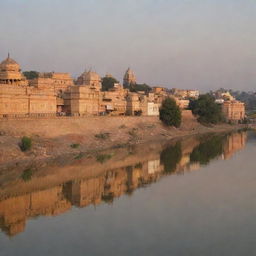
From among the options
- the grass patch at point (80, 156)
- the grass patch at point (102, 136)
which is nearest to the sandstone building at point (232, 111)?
the grass patch at point (102, 136)

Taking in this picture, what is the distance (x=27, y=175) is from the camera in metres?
16.4

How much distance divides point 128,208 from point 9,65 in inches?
663

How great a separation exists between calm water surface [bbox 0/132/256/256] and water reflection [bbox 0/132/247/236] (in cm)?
3

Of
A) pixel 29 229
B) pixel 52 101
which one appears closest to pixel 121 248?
pixel 29 229

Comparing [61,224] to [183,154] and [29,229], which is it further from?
[183,154]

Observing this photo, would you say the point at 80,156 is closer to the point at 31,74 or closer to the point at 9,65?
the point at 9,65

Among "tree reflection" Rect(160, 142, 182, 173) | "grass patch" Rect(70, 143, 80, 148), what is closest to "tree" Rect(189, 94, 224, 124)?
"tree reflection" Rect(160, 142, 182, 173)

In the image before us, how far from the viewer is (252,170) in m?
19.2

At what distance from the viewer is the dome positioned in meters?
26.5

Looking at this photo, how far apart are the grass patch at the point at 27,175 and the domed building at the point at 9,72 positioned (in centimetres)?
1059

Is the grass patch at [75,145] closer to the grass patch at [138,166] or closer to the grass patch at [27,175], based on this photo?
the grass patch at [138,166]

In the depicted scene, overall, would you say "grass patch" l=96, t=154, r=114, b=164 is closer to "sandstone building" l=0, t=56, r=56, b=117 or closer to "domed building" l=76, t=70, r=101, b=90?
"sandstone building" l=0, t=56, r=56, b=117

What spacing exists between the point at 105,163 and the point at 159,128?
14621 mm

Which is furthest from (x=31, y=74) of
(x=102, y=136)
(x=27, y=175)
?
(x=27, y=175)
